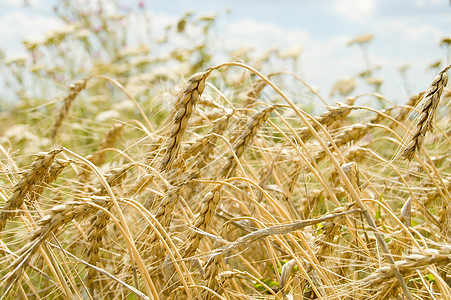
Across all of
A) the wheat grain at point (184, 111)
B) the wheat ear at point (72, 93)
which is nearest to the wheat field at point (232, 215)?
the wheat grain at point (184, 111)

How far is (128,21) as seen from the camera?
8.66 meters

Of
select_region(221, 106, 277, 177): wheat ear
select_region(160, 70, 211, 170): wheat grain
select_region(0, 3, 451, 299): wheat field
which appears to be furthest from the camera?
select_region(221, 106, 277, 177): wheat ear

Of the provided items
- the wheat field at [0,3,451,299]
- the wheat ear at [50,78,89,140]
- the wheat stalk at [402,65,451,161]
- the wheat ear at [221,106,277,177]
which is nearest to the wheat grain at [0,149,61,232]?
the wheat field at [0,3,451,299]

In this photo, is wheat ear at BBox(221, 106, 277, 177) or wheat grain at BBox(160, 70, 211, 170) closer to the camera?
wheat grain at BBox(160, 70, 211, 170)

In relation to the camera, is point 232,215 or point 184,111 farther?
point 232,215

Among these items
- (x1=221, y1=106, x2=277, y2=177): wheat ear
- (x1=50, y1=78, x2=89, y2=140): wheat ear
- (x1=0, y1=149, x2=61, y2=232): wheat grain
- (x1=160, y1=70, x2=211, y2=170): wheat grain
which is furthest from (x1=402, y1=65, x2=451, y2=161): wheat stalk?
(x1=50, y1=78, x2=89, y2=140): wheat ear

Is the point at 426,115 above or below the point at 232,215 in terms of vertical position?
above

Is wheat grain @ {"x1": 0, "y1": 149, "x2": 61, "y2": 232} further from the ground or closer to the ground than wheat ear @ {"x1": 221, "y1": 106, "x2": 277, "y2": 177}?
further from the ground

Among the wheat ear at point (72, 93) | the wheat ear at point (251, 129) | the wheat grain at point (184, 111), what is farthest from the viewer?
the wheat ear at point (72, 93)

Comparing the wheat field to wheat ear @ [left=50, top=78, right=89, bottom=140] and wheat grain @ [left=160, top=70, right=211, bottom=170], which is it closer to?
wheat grain @ [left=160, top=70, right=211, bottom=170]

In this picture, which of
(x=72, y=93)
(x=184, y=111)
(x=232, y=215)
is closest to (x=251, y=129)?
(x=184, y=111)

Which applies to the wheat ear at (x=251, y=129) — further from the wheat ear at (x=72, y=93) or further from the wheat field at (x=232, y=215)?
the wheat ear at (x=72, y=93)

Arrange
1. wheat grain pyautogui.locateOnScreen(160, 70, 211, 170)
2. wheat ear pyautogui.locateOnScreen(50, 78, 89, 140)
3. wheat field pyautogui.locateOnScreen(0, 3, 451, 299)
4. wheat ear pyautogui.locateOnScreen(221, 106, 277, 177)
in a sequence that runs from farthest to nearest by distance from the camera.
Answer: wheat ear pyautogui.locateOnScreen(50, 78, 89, 140) → wheat ear pyautogui.locateOnScreen(221, 106, 277, 177) → wheat grain pyautogui.locateOnScreen(160, 70, 211, 170) → wheat field pyautogui.locateOnScreen(0, 3, 451, 299)

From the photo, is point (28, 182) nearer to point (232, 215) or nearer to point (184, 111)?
point (184, 111)
